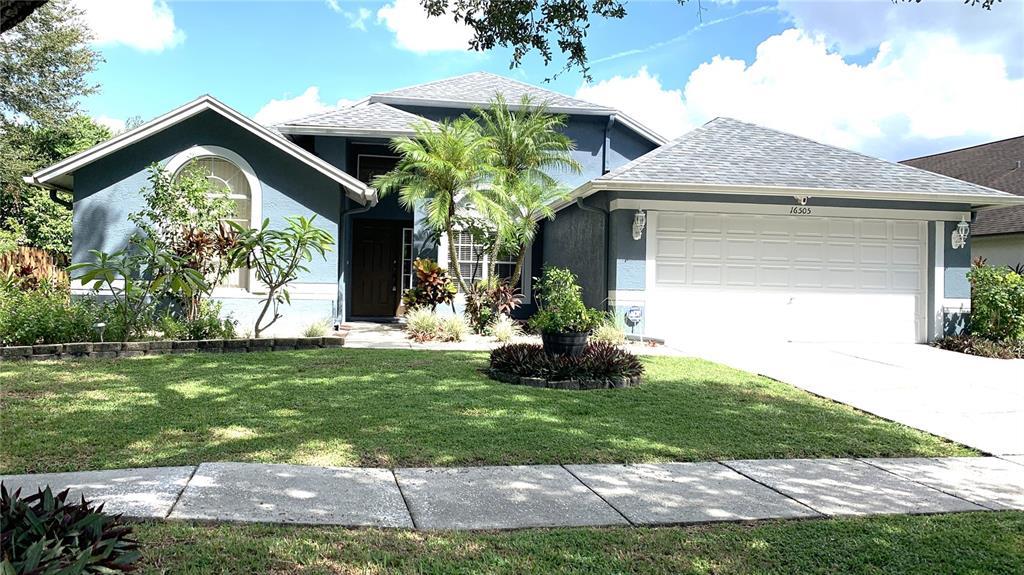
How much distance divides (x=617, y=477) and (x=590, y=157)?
14738mm

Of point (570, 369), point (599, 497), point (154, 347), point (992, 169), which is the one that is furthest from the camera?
point (992, 169)

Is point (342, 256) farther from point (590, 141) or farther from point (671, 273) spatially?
point (590, 141)

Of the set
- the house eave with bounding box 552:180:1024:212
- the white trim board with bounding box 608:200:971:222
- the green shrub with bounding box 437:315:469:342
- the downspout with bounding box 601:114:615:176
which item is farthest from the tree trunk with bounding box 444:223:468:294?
the downspout with bounding box 601:114:615:176

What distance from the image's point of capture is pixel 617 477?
15.6 feet

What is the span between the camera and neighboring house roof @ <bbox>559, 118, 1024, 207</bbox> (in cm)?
Answer: 1270

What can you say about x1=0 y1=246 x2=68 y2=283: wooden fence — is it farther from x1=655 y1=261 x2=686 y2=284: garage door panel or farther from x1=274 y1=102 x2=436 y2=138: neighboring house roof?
x1=655 y1=261 x2=686 y2=284: garage door panel

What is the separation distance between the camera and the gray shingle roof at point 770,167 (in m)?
12.9

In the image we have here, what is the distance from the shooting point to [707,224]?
13.2 meters

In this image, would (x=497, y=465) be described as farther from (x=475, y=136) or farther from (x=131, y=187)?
(x=131, y=187)

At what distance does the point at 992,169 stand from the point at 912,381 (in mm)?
16097

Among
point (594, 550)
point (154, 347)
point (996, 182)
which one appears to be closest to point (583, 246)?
point (154, 347)

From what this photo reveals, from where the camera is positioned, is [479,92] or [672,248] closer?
[672,248]

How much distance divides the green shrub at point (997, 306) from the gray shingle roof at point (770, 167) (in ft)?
5.47

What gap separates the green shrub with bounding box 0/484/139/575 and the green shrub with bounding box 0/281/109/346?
7842 millimetres
